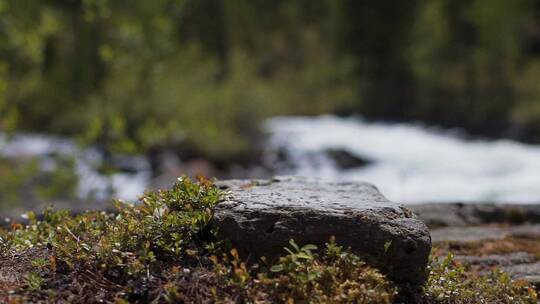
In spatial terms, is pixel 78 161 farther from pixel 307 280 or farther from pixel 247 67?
pixel 307 280

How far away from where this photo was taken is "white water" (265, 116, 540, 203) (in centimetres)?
1545

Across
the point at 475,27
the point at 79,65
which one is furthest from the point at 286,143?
the point at 475,27

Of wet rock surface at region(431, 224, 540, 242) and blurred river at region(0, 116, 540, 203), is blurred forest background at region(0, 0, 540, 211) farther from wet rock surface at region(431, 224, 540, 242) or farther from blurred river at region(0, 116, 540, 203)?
wet rock surface at region(431, 224, 540, 242)

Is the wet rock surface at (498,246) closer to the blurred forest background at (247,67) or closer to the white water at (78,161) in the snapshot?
the blurred forest background at (247,67)

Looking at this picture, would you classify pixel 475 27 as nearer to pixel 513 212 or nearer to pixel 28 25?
pixel 28 25

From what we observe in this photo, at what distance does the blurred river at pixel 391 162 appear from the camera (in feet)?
50.0

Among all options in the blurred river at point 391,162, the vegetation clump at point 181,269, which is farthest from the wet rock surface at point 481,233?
the blurred river at point 391,162

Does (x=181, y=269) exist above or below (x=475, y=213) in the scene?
below

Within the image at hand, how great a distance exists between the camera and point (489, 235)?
5.90 meters

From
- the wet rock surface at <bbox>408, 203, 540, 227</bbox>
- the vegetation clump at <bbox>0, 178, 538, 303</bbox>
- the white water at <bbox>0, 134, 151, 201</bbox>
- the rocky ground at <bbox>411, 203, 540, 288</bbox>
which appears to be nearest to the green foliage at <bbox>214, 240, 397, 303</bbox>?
the vegetation clump at <bbox>0, 178, 538, 303</bbox>

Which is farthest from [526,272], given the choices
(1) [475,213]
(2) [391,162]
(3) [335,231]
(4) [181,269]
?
(2) [391,162]

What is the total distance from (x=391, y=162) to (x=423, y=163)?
950 mm

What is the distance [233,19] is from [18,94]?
25149 millimetres

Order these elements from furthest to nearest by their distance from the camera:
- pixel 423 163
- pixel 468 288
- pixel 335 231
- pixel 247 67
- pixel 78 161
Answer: pixel 247 67
pixel 423 163
pixel 78 161
pixel 468 288
pixel 335 231
